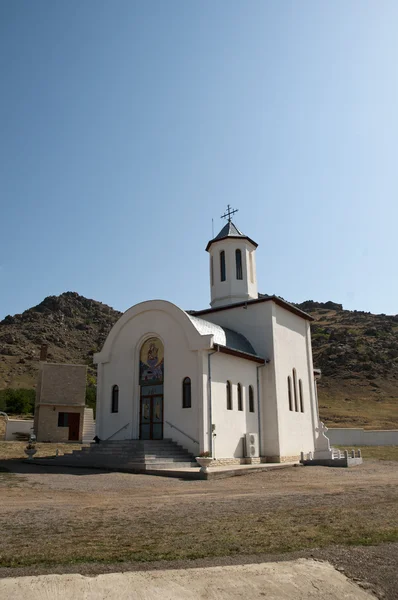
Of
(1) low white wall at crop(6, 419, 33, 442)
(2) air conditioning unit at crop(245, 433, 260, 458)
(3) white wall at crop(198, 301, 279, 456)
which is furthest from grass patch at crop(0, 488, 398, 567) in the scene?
(1) low white wall at crop(6, 419, 33, 442)

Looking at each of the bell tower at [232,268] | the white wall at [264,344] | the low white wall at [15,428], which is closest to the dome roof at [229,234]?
the bell tower at [232,268]

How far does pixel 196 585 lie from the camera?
15.8 feet

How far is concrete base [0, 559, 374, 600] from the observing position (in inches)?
181

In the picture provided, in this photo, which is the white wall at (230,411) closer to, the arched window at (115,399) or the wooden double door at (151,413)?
the wooden double door at (151,413)

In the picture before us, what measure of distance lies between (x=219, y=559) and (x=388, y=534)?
9.35ft

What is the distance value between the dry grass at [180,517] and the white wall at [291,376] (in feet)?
26.1

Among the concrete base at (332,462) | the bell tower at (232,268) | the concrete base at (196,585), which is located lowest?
the concrete base at (196,585)

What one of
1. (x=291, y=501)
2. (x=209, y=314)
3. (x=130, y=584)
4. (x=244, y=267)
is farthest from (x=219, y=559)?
(x=244, y=267)

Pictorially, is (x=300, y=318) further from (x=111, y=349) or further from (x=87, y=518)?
(x=87, y=518)

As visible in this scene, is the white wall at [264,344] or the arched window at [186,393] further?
the white wall at [264,344]

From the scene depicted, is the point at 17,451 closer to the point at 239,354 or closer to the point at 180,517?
the point at 239,354

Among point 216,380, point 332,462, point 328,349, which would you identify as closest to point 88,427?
point 216,380

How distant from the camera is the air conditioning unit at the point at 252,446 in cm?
2097

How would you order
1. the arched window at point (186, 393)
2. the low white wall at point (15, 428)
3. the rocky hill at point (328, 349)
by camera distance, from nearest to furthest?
1. the arched window at point (186, 393)
2. the low white wall at point (15, 428)
3. the rocky hill at point (328, 349)
